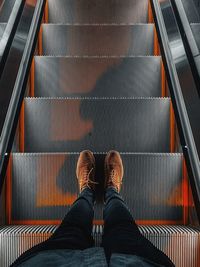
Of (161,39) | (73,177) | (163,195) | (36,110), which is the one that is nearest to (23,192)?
(73,177)

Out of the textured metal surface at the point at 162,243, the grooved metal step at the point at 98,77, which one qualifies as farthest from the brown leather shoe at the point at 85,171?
the grooved metal step at the point at 98,77

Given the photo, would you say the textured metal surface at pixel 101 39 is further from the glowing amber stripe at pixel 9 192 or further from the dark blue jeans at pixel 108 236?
the dark blue jeans at pixel 108 236

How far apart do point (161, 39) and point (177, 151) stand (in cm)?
102

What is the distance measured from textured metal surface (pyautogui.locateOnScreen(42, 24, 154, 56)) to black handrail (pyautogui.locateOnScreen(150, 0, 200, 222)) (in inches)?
13.5

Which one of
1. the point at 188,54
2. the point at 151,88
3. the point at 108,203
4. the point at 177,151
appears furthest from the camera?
the point at 151,88

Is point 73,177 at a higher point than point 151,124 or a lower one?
lower

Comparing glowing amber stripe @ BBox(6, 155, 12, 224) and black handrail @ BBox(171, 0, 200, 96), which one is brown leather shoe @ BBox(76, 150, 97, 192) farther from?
black handrail @ BBox(171, 0, 200, 96)

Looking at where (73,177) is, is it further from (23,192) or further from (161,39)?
(161,39)

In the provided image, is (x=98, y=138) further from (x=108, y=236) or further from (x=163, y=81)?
(x=108, y=236)

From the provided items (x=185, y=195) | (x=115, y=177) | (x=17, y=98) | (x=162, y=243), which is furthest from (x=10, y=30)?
(x=162, y=243)

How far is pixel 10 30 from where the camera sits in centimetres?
262

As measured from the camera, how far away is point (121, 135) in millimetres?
2768

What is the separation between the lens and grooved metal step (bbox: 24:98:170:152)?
109 inches

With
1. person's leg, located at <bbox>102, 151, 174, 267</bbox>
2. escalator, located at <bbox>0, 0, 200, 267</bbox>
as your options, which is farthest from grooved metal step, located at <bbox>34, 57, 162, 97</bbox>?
person's leg, located at <bbox>102, 151, 174, 267</bbox>
